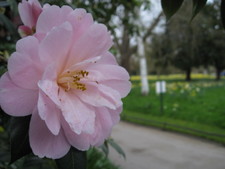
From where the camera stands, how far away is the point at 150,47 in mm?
16859

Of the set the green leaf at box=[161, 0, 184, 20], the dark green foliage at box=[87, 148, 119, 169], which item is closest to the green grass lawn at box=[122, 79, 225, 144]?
the dark green foliage at box=[87, 148, 119, 169]

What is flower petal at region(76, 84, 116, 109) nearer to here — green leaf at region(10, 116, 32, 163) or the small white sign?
green leaf at region(10, 116, 32, 163)

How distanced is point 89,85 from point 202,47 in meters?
19.0

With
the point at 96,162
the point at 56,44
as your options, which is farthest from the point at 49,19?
the point at 96,162

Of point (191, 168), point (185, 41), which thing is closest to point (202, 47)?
point (185, 41)

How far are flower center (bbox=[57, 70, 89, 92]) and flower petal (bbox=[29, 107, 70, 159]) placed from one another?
8 cm

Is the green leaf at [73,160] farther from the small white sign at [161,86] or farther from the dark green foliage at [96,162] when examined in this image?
the small white sign at [161,86]

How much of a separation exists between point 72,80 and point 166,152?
14.2ft

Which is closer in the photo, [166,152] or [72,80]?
[72,80]

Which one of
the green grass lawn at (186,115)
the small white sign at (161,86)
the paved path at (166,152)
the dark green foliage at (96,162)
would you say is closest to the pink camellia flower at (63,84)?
the dark green foliage at (96,162)

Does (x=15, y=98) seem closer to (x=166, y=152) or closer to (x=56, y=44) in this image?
(x=56, y=44)

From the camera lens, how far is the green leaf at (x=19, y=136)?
1.48 ft

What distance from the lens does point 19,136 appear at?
454 mm

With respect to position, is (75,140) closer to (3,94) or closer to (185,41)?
(3,94)
